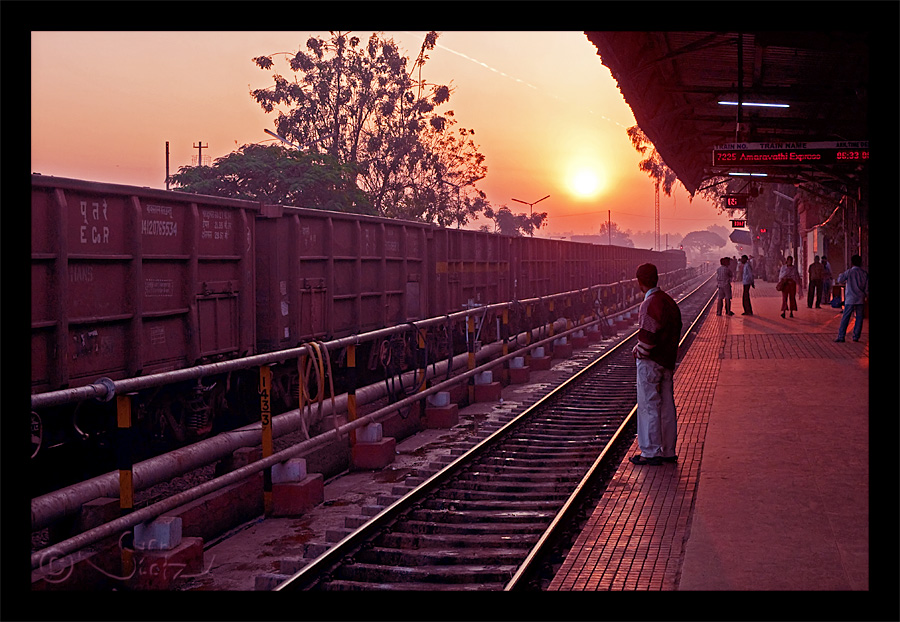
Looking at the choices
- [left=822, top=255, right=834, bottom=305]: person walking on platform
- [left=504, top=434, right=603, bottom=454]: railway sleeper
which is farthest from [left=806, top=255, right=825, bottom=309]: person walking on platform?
[left=504, top=434, right=603, bottom=454]: railway sleeper

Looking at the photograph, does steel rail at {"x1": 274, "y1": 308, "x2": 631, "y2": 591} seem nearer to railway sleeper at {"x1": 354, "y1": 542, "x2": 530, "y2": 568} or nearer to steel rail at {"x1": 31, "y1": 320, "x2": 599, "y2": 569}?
Answer: railway sleeper at {"x1": 354, "y1": 542, "x2": 530, "y2": 568}

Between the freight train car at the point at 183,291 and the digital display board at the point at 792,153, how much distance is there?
6.33 metres

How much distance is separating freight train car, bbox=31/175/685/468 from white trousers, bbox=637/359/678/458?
195 inches

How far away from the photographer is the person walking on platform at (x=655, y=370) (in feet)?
30.9

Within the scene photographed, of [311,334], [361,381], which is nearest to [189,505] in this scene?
[311,334]

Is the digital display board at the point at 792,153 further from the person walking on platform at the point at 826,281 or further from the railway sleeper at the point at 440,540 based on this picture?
the person walking on platform at the point at 826,281

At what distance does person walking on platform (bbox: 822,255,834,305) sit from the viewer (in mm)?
33141

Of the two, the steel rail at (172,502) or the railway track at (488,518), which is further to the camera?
the railway track at (488,518)

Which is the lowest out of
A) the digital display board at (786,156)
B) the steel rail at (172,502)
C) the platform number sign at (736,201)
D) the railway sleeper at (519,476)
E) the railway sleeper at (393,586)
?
the railway sleeper at (393,586)

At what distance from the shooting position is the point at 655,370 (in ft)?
31.1

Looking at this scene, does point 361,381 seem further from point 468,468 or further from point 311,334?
point 468,468

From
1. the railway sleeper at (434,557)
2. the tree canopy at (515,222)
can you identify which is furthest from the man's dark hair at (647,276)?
the tree canopy at (515,222)

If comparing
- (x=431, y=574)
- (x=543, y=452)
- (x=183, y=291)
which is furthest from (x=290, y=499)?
(x=543, y=452)

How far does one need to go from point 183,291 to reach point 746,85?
14.0m
